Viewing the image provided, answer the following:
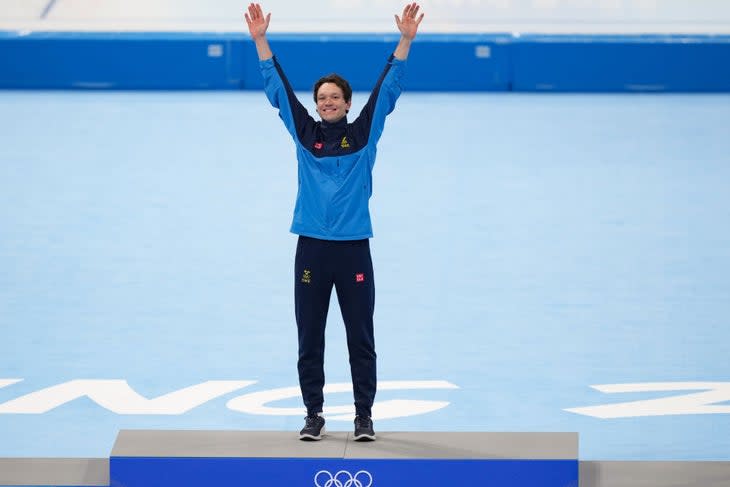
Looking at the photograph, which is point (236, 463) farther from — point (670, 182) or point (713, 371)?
point (670, 182)

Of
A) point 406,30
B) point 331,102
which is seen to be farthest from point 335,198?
point 406,30

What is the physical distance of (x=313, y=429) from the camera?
24.1 feet

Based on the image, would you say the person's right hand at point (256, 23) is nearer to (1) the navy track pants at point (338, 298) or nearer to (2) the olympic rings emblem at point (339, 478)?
(1) the navy track pants at point (338, 298)

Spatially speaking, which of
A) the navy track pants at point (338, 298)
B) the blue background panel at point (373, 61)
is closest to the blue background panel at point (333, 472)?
the navy track pants at point (338, 298)

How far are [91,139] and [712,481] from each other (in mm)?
11263

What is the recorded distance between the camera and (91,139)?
17062 mm

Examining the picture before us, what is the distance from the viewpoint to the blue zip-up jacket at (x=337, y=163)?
708 cm

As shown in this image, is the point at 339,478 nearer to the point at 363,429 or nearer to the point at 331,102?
the point at 363,429

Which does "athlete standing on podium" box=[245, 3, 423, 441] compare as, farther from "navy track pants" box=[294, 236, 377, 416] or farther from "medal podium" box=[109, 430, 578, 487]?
"medal podium" box=[109, 430, 578, 487]

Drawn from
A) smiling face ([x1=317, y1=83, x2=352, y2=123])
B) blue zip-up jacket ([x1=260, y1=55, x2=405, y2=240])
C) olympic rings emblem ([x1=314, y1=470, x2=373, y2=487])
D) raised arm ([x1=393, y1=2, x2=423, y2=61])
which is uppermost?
raised arm ([x1=393, y1=2, x2=423, y2=61])

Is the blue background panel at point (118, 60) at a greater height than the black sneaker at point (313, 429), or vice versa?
the blue background panel at point (118, 60)

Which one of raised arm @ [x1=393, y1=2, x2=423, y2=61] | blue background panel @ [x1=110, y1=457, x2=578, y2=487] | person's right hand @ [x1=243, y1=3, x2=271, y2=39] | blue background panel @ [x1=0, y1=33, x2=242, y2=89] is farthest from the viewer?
blue background panel @ [x1=0, y1=33, x2=242, y2=89]

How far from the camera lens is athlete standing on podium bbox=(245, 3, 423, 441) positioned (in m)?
7.09

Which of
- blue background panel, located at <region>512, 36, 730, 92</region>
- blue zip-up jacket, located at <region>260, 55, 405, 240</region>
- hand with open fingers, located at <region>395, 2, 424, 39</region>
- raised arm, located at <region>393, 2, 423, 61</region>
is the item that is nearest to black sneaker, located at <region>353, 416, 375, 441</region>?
blue zip-up jacket, located at <region>260, 55, 405, 240</region>
